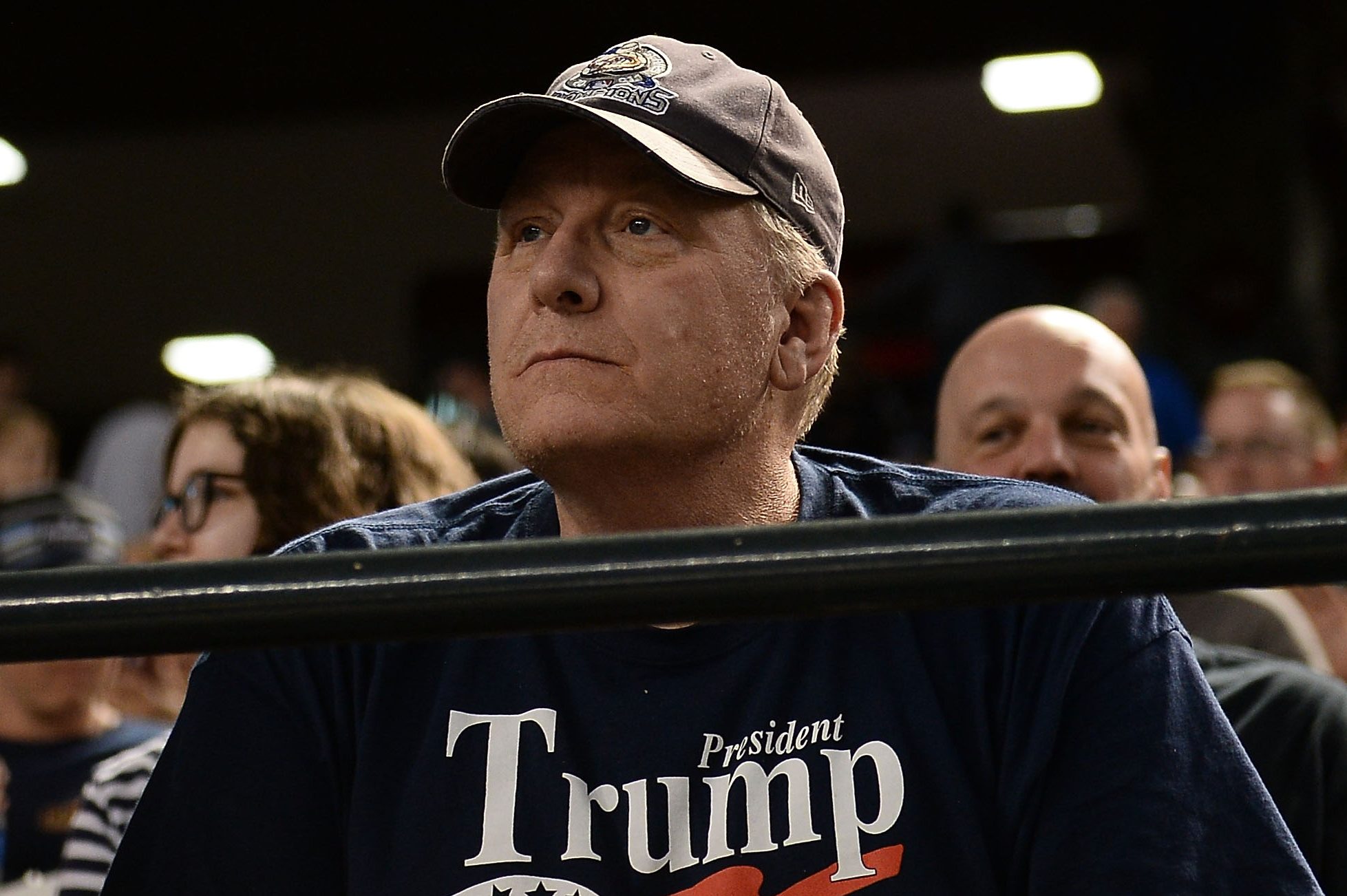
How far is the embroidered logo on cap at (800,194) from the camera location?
1.62 metres

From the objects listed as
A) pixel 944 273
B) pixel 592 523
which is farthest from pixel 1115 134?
pixel 592 523

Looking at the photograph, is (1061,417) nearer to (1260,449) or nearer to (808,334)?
(808,334)

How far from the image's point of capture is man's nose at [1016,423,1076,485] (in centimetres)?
239

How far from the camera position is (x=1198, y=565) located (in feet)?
2.70

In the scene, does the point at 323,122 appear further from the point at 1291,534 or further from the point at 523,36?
the point at 1291,534

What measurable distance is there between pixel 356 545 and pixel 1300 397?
12.2ft

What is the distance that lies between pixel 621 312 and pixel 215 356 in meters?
12.4

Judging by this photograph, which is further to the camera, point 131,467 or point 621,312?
point 131,467

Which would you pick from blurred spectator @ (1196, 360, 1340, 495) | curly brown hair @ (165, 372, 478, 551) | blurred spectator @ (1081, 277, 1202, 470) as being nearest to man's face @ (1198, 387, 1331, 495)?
blurred spectator @ (1196, 360, 1340, 495)

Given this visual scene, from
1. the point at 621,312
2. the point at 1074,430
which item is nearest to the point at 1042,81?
the point at 1074,430

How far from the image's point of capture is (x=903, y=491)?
62.0 inches

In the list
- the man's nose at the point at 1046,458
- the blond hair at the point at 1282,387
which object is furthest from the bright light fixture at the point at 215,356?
the man's nose at the point at 1046,458

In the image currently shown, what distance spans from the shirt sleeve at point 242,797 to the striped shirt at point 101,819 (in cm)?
70

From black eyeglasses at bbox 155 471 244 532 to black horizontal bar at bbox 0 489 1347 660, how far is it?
1565 mm
